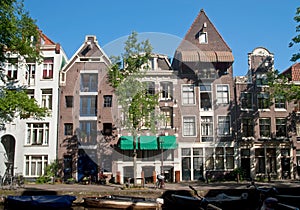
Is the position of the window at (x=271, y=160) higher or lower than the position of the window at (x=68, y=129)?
lower

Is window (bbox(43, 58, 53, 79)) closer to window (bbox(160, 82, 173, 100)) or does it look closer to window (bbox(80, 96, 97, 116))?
window (bbox(80, 96, 97, 116))

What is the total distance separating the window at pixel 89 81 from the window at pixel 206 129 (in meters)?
9.36

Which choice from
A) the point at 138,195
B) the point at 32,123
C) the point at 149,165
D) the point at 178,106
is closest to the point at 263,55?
the point at 178,106

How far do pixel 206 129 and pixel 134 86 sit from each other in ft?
46.2

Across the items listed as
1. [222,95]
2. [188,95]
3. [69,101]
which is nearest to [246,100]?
[222,95]

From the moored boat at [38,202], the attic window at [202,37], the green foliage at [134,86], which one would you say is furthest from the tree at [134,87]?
the attic window at [202,37]

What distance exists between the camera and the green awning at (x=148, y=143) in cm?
2433

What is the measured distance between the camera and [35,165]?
2736cm

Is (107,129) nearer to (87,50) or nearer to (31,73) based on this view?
(87,50)

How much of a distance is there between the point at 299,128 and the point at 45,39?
79.1ft

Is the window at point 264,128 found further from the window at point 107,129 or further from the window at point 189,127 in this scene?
the window at point 107,129

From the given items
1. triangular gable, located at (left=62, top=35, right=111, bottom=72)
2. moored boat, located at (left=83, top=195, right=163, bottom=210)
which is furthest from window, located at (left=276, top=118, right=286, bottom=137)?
triangular gable, located at (left=62, top=35, right=111, bottom=72)

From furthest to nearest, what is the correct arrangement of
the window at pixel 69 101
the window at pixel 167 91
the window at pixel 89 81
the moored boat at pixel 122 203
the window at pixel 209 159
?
the window at pixel 69 101 → the window at pixel 209 159 → the window at pixel 89 81 → the window at pixel 167 91 → the moored boat at pixel 122 203

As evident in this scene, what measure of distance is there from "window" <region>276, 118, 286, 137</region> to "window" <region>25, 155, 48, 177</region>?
19772 millimetres
